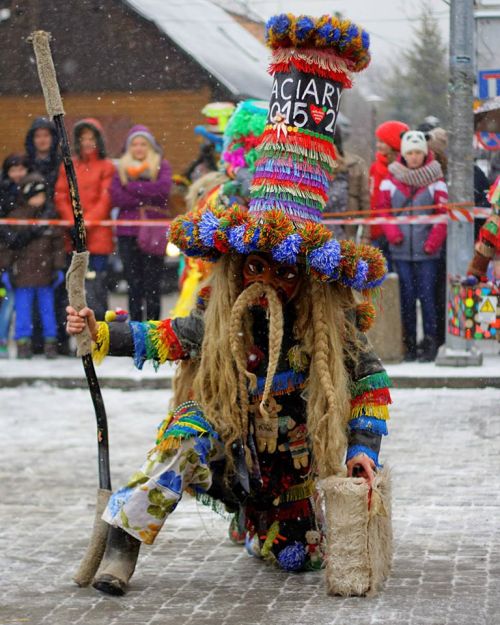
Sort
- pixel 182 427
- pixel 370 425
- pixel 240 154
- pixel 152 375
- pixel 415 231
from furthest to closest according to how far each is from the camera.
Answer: pixel 415 231, pixel 152 375, pixel 240 154, pixel 370 425, pixel 182 427

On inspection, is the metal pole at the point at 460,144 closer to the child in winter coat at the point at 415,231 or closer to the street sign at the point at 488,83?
the child in winter coat at the point at 415,231

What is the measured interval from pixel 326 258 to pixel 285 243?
0.16m

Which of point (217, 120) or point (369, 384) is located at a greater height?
point (217, 120)

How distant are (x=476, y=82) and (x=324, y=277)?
713cm

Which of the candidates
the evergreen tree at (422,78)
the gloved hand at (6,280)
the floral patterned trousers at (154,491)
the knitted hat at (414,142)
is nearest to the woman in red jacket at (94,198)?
the gloved hand at (6,280)

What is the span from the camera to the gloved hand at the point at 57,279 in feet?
39.5

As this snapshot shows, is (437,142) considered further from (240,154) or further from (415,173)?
(240,154)

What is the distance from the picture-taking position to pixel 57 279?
12070mm

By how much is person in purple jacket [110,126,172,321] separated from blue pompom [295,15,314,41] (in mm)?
6858

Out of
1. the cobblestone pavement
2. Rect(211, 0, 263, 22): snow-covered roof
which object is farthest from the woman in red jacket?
Rect(211, 0, 263, 22): snow-covered roof

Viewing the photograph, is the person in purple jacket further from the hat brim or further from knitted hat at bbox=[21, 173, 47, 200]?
the hat brim

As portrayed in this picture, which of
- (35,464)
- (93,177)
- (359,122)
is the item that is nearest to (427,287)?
(93,177)

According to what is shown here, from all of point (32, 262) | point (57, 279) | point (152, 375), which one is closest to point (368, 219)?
point (152, 375)

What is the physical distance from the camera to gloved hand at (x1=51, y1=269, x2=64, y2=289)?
12.0 meters
